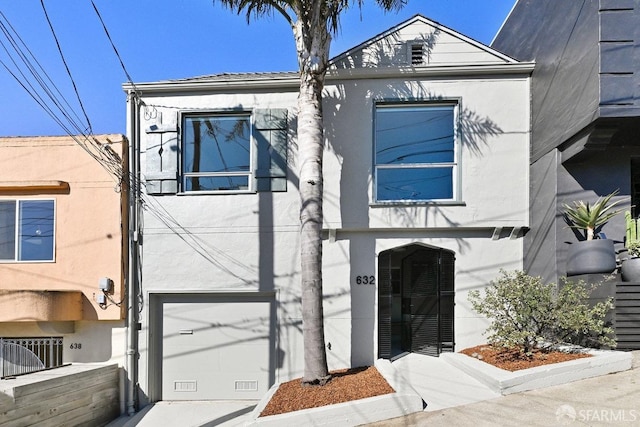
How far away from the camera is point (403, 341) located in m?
7.99

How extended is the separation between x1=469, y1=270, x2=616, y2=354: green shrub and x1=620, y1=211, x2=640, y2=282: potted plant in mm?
582

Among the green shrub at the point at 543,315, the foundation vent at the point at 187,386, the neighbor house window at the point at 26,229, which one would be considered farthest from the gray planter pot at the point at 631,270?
the neighbor house window at the point at 26,229

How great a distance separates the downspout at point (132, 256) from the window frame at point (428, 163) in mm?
4889

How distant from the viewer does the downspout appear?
24.0 feet

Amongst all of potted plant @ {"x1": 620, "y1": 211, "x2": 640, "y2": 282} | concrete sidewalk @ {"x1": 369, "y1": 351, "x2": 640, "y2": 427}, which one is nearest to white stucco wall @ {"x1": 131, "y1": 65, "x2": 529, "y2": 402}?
potted plant @ {"x1": 620, "y1": 211, "x2": 640, "y2": 282}

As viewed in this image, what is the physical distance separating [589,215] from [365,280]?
3.99 metres

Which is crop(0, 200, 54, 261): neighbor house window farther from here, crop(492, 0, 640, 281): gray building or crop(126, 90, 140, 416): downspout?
crop(492, 0, 640, 281): gray building

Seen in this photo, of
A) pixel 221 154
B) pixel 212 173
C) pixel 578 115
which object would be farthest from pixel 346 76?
pixel 578 115

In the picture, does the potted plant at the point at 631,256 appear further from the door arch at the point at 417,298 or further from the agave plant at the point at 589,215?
the door arch at the point at 417,298

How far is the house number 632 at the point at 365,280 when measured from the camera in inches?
289

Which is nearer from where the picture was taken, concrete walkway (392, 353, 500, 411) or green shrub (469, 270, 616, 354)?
concrete walkway (392, 353, 500, 411)

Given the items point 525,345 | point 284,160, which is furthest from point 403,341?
point 284,160

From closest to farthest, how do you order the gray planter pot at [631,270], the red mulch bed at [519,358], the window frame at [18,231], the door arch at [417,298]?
the red mulch bed at [519,358]
the gray planter pot at [631,270]
the door arch at [417,298]
the window frame at [18,231]

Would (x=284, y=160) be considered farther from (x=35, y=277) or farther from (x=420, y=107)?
(x=35, y=277)
